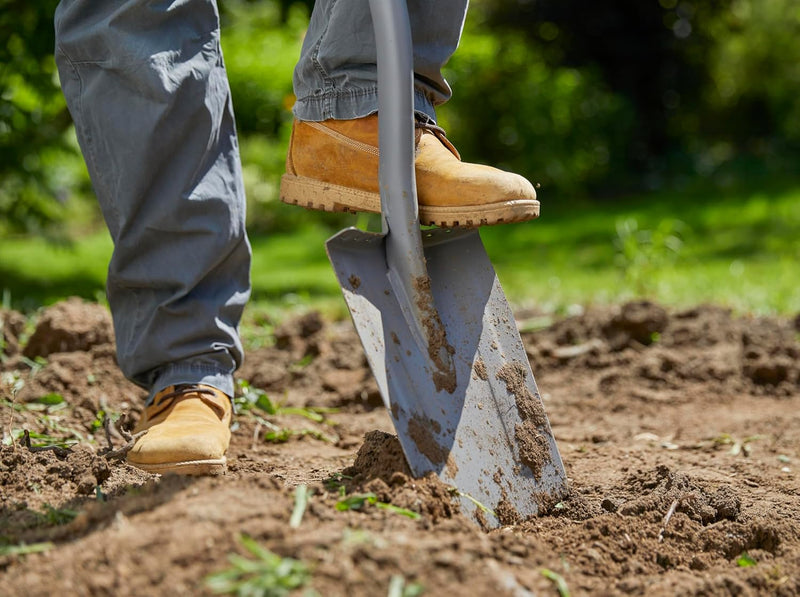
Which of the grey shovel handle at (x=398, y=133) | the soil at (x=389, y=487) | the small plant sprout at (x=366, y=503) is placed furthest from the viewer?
the grey shovel handle at (x=398, y=133)

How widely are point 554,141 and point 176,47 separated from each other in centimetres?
727

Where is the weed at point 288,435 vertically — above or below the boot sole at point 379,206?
below

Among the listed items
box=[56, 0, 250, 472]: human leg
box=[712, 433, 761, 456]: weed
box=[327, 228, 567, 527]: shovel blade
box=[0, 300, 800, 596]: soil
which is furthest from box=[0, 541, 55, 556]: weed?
box=[712, 433, 761, 456]: weed

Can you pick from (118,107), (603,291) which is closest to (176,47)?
(118,107)

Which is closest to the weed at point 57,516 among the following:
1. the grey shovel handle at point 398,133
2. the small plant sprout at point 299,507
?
the small plant sprout at point 299,507

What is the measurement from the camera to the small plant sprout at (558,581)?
141 centimetres

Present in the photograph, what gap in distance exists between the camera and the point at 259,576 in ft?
4.06

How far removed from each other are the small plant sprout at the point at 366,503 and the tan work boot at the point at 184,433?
447 millimetres

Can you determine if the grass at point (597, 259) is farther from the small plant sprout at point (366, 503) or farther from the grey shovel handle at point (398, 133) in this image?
the small plant sprout at point (366, 503)

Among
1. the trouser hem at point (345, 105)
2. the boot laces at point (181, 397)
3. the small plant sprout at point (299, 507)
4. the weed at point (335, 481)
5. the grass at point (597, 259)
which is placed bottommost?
the grass at point (597, 259)

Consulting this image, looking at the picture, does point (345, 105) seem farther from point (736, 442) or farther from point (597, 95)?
point (597, 95)

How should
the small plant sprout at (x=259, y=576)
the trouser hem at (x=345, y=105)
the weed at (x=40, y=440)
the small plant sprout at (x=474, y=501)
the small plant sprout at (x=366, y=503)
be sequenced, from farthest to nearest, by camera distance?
the weed at (x=40, y=440)
the trouser hem at (x=345, y=105)
the small plant sprout at (x=474, y=501)
the small plant sprout at (x=366, y=503)
the small plant sprout at (x=259, y=576)

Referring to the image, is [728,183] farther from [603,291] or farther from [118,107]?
[118,107]

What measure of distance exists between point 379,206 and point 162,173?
20.1 inches
